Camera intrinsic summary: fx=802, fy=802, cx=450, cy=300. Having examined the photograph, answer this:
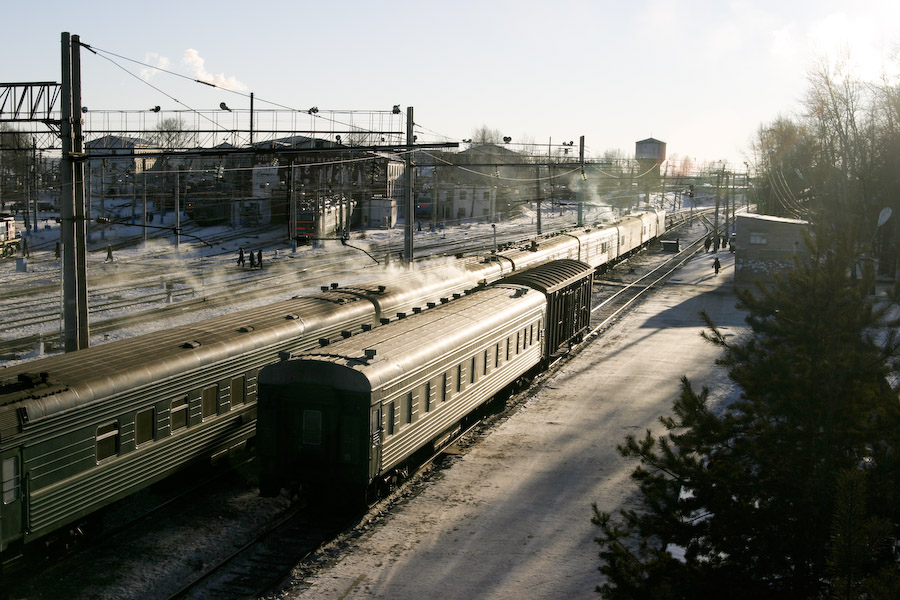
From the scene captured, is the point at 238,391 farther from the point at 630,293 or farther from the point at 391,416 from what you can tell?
the point at 630,293

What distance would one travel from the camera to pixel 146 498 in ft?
Result: 46.1

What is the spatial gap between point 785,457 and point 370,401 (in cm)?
685

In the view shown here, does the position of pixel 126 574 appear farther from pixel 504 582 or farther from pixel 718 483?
pixel 718 483

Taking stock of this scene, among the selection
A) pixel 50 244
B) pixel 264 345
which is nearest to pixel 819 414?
pixel 264 345

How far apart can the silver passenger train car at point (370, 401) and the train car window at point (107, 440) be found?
2205mm

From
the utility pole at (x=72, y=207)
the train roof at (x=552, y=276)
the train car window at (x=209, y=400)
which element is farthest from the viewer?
the train roof at (x=552, y=276)

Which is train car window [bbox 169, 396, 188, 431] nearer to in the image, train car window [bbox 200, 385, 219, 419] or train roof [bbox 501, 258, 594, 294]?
train car window [bbox 200, 385, 219, 419]

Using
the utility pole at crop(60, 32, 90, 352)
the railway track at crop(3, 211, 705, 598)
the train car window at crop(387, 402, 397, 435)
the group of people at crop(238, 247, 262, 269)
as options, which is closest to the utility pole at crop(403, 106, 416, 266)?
the utility pole at crop(60, 32, 90, 352)

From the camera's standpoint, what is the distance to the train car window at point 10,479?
9945 millimetres

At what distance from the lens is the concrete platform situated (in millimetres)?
11484

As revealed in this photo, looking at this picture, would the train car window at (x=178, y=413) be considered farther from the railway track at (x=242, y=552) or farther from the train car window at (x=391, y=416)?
the train car window at (x=391, y=416)

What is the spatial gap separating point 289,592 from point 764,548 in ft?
21.6

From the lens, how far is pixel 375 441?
12.8m

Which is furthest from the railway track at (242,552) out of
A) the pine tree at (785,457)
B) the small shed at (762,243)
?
the small shed at (762,243)
